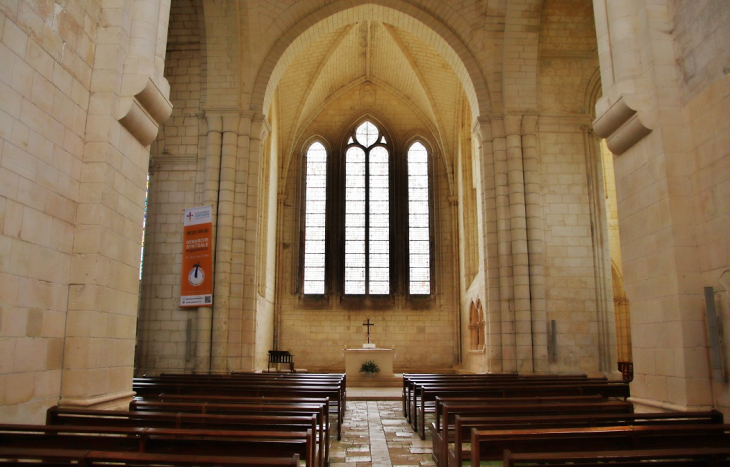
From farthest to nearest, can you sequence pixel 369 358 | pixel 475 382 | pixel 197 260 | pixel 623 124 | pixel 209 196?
pixel 369 358, pixel 209 196, pixel 197 260, pixel 475 382, pixel 623 124

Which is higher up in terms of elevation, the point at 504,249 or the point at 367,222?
the point at 367,222

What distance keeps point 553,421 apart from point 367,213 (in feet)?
55.8

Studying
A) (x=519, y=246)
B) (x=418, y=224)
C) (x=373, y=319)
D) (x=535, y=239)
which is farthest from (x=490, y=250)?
(x=418, y=224)

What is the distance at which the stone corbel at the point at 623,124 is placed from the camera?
20.6ft

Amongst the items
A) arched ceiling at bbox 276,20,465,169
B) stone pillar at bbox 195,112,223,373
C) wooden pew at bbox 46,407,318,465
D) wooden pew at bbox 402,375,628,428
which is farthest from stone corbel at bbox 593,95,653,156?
arched ceiling at bbox 276,20,465,169

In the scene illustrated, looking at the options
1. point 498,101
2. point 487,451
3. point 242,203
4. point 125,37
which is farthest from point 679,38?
point 242,203

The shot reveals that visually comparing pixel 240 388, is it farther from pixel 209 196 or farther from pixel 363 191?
pixel 363 191

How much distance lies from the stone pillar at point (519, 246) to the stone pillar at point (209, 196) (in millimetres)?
6430

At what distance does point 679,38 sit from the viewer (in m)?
6.35

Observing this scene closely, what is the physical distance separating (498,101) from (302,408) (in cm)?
991

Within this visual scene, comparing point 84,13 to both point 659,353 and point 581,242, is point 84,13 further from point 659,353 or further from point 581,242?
point 581,242

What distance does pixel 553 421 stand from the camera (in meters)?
4.50

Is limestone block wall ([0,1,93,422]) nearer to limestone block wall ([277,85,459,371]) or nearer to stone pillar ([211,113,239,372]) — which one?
stone pillar ([211,113,239,372])

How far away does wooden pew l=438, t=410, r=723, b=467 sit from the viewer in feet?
14.3
